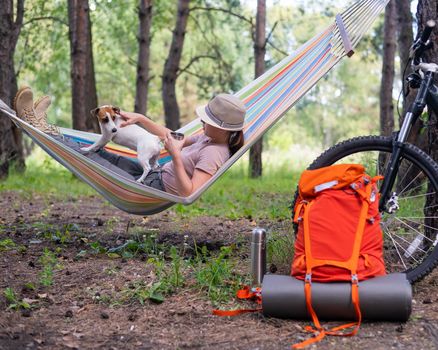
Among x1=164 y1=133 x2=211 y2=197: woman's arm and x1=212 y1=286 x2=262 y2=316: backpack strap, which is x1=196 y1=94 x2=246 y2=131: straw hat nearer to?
x1=164 y1=133 x2=211 y2=197: woman's arm

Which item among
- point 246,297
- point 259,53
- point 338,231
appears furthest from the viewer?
point 259,53

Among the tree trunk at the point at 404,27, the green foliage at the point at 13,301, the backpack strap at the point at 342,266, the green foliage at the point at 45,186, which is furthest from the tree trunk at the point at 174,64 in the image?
the backpack strap at the point at 342,266

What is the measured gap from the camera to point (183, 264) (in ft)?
11.1

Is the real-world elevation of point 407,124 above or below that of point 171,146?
above

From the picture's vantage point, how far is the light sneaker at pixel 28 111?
3832 millimetres

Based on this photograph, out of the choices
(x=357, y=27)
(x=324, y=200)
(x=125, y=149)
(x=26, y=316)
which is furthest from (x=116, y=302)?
(x=357, y=27)

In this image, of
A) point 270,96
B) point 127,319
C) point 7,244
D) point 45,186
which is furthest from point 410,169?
point 45,186

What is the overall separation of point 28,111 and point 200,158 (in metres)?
1.06

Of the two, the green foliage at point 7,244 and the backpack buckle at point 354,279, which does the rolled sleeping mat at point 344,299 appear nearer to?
the backpack buckle at point 354,279

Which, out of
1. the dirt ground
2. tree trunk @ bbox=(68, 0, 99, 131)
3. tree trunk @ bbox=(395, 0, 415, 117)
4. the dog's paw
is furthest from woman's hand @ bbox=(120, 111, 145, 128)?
tree trunk @ bbox=(68, 0, 99, 131)

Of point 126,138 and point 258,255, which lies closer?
point 258,255

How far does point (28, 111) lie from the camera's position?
3.87 m

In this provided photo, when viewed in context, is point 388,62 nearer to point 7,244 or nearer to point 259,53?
point 259,53

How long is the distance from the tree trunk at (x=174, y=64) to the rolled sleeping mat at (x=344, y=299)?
25.1 feet
